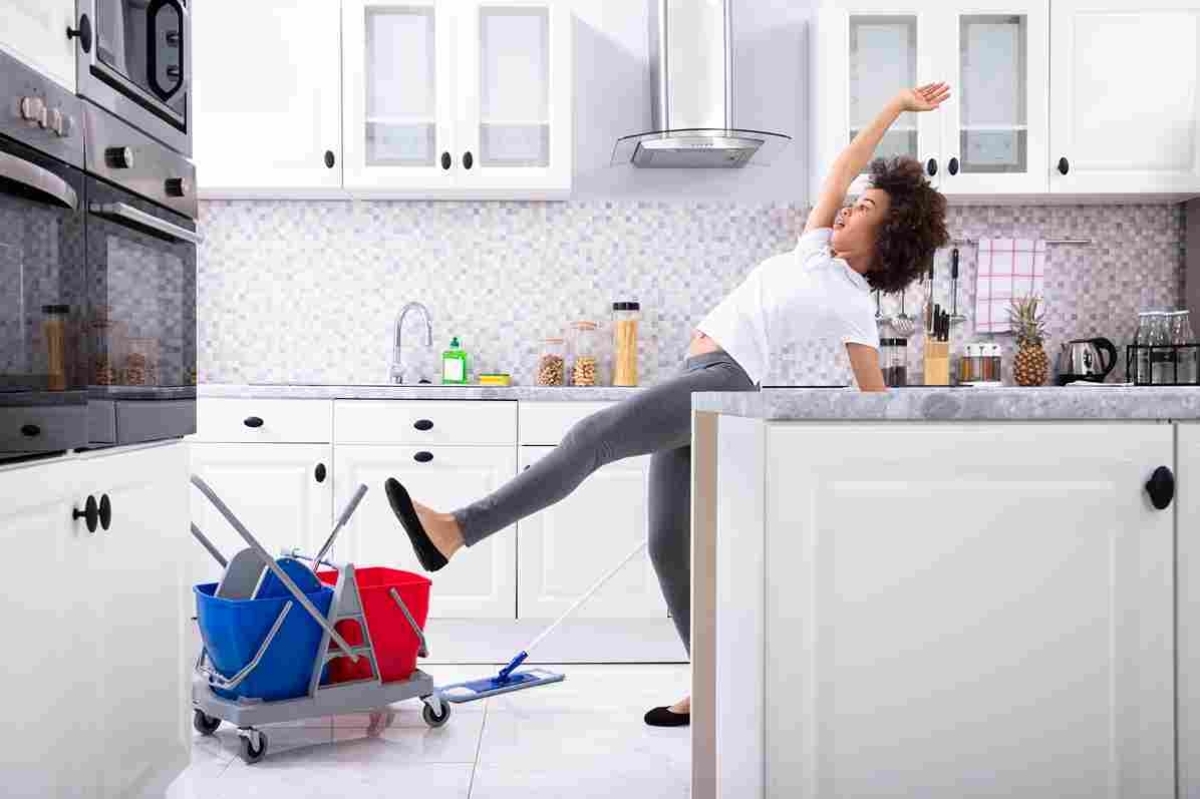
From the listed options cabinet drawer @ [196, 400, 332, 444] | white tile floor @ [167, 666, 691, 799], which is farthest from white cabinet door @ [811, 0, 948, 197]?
white tile floor @ [167, 666, 691, 799]

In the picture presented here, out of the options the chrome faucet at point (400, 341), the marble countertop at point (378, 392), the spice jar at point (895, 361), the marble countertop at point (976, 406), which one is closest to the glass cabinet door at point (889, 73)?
the spice jar at point (895, 361)

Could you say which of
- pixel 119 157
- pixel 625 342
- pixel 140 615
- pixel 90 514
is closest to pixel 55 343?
pixel 90 514

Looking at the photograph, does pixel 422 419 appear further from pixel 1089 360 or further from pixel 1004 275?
pixel 1089 360

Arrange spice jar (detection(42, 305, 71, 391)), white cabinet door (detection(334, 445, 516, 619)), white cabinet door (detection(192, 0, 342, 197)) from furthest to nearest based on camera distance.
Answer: white cabinet door (detection(192, 0, 342, 197)), white cabinet door (detection(334, 445, 516, 619)), spice jar (detection(42, 305, 71, 391))

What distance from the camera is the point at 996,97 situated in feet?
12.3

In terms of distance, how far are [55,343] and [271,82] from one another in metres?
2.34

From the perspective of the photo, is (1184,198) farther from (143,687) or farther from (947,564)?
(143,687)

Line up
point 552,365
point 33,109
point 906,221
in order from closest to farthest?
point 33,109, point 906,221, point 552,365

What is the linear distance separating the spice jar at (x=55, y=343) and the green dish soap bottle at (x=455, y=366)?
7.65 feet

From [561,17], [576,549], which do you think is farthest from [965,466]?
[561,17]

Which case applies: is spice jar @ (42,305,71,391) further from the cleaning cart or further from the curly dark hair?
the curly dark hair

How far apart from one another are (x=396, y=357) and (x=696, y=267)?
1201 millimetres

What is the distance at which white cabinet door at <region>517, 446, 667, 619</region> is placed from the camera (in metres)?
3.34

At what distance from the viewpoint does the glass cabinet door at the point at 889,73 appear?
12.2ft
